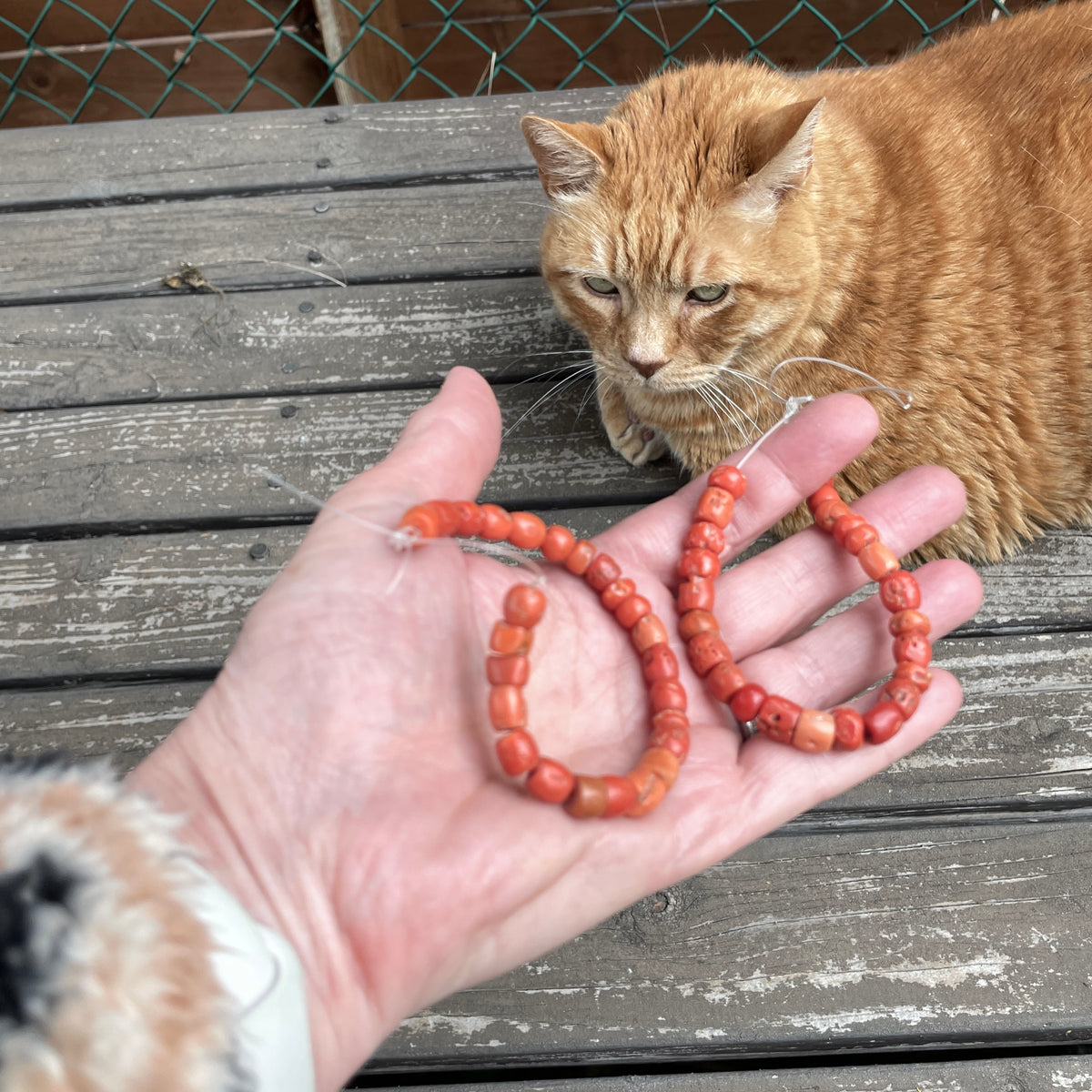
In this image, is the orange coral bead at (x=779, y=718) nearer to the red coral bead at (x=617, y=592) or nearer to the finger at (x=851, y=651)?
the finger at (x=851, y=651)

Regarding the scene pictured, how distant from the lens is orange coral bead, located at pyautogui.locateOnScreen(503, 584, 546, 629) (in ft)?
3.80

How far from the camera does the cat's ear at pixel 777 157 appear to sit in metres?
1.41

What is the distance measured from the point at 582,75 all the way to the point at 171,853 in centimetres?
390

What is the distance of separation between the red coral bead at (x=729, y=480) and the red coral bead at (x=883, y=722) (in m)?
0.42

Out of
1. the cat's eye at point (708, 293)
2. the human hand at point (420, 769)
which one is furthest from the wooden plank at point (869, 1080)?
the cat's eye at point (708, 293)

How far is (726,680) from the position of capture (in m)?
1.29

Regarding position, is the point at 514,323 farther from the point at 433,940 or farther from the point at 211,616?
the point at 433,940

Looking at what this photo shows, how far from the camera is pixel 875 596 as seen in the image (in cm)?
149

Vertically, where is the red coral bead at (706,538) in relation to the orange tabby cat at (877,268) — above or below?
below

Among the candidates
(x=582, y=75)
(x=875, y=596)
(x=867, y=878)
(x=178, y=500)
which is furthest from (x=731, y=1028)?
(x=582, y=75)

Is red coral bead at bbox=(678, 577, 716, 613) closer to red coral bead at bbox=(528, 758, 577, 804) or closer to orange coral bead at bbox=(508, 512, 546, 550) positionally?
orange coral bead at bbox=(508, 512, 546, 550)

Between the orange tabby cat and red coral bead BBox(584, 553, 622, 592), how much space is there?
475 millimetres

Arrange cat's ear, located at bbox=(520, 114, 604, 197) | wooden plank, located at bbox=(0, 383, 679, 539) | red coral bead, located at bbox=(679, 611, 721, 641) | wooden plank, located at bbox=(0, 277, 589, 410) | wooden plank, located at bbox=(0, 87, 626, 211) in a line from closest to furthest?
red coral bead, located at bbox=(679, 611, 721, 641), cat's ear, located at bbox=(520, 114, 604, 197), wooden plank, located at bbox=(0, 383, 679, 539), wooden plank, located at bbox=(0, 277, 589, 410), wooden plank, located at bbox=(0, 87, 626, 211)

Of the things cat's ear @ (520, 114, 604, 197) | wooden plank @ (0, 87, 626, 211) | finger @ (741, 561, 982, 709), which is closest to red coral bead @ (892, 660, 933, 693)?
finger @ (741, 561, 982, 709)
